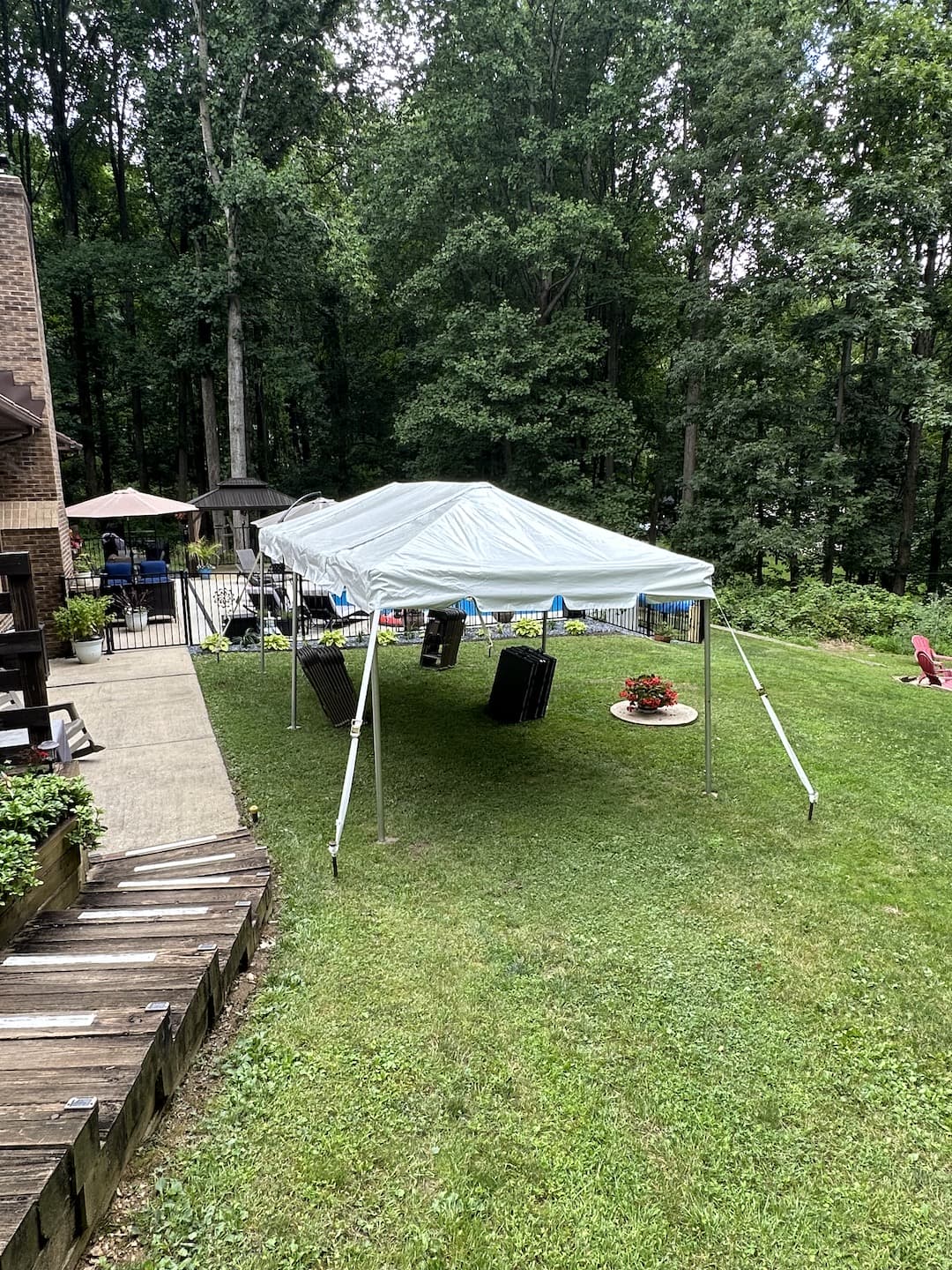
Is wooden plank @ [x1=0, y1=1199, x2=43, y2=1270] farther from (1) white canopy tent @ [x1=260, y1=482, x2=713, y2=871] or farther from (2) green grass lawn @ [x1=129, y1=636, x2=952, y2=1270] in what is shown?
(1) white canopy tent @ [x1=260, y1=482, x2=713, y2=871]

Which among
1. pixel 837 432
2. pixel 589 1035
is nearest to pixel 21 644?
pixel 589 1035

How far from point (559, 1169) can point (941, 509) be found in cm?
2198

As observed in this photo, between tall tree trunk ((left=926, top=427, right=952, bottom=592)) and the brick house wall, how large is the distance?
20.7 meters

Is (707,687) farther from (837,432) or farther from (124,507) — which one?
(837,432)

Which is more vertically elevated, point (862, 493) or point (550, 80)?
point (550, 80)

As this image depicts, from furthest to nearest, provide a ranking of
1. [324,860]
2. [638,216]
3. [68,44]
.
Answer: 1. [68,44]
2. [638,216]
3. [324,860]

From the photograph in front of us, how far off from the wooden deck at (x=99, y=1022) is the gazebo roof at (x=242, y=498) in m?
15.4

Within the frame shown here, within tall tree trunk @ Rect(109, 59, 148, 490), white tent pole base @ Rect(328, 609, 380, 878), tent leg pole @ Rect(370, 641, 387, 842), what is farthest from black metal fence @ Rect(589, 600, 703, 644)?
tall tree trunk @ Rect(109, 59, 148, 490)

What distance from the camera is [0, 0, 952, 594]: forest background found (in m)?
15.5

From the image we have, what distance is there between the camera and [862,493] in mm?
17953

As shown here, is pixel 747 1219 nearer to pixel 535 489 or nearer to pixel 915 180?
pixel 915 180

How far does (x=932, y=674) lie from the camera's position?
31.2 feet

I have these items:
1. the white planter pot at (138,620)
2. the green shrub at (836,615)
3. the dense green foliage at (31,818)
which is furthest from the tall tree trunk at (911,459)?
the dense green foliage at (31,818)

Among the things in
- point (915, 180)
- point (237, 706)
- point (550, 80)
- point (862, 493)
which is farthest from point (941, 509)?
point (237, 706)
